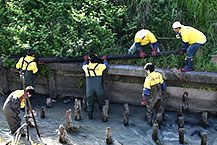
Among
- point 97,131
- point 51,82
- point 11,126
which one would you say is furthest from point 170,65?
point 11,126

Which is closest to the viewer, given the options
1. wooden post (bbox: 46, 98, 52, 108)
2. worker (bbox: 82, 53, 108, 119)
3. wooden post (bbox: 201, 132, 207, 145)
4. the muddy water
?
wooden post (bbox: 201, 132, 207, 145)

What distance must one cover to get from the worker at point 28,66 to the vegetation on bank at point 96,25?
314mm

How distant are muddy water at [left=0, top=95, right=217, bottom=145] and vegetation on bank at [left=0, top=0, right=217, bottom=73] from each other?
1590 millimetres

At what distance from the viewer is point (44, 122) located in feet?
27.1

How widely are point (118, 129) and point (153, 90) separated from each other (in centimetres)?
139

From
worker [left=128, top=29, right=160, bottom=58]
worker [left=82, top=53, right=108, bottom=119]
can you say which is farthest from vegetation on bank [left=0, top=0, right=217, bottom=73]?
worker [left=82, top=53, right=108, bottom=119]

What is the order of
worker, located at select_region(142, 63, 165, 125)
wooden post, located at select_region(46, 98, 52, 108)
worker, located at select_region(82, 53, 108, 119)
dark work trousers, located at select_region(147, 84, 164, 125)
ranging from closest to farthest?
worker, located at select_region(142, 63, 165, 125)
dark work trousers, located at select_region(147, 84, 164, 125)
worker, located at select_region(82, 53, 108, 119)
wooden post, located at select_region(46, 98, 52, 108)

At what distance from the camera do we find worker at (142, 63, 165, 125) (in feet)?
24.8

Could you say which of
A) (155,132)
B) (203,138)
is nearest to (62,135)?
(155,132)

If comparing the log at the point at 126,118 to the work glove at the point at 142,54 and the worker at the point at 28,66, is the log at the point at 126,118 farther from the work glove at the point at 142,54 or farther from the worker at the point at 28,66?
the worker at the point at 28,66

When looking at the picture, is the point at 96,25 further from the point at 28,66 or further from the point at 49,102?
the point at 49,102

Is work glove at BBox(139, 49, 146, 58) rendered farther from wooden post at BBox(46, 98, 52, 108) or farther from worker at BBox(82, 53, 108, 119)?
wooden post at BBox(46, 98, 52, 108)

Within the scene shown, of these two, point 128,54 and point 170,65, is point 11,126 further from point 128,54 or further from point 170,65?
point 170,65

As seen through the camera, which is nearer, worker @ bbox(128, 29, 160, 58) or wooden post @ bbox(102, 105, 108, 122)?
wooden post @ bbox(102, 105, 108, 122)
